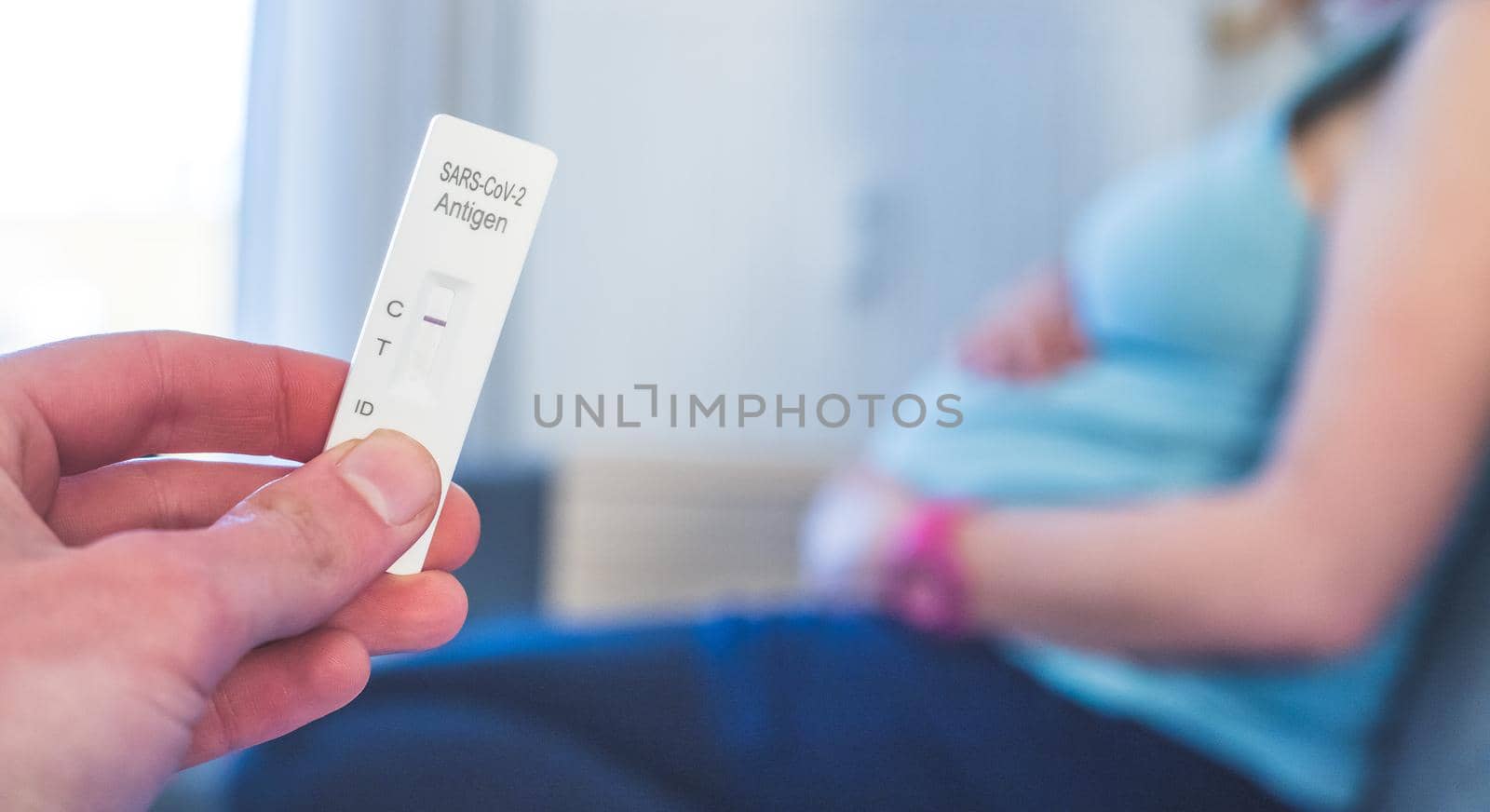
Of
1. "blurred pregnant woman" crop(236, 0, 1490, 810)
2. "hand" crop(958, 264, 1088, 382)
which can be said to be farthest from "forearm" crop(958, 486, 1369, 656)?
"hand" crop(958, 264, 1088, 382)

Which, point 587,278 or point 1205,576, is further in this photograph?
point 587,278

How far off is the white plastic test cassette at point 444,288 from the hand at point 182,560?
23 mm

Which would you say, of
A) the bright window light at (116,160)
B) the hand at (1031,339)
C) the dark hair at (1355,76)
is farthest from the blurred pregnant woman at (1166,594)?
the bright window light at (116,160)

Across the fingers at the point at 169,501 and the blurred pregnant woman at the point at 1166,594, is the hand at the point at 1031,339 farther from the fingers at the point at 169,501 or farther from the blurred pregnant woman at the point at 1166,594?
the fingers at the point at 169,501

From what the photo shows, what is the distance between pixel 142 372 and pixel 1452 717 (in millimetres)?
580

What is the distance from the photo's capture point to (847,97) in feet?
4.83

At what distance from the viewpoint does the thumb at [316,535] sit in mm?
260

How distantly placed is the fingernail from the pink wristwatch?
1.27 ft

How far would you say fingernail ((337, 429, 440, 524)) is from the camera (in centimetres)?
31

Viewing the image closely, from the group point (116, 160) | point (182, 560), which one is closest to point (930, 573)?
point (182, 560)

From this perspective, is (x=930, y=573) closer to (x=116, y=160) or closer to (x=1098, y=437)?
(x=1098, y=437)

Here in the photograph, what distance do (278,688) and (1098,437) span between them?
57 cm

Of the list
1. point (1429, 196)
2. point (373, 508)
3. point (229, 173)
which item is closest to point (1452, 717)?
point (1429, 196)

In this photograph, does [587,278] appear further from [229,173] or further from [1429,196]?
[1429,196]
